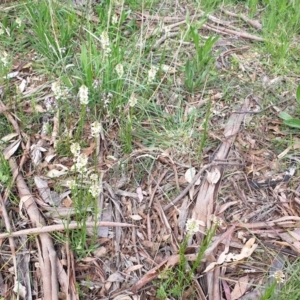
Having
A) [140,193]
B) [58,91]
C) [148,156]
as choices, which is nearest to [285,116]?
[148,156]

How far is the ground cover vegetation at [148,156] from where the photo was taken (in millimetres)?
1628

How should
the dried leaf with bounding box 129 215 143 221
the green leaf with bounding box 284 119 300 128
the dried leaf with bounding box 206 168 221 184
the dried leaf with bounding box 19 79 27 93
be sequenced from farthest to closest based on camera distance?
the dried leaf with bounding box 19 79 27 93 < the green leaf with bounding box 284 119 300 128 < the dried leaf with bounding box 206 168 221 184 < the dried leaf with bounding box 129 215 143 221

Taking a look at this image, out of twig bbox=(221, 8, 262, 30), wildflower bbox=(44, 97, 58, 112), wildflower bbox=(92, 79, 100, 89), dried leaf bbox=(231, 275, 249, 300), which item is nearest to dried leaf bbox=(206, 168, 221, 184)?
dried leaf bbox=(231, 275, 249, 300)

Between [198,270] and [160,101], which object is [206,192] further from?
[160,101]

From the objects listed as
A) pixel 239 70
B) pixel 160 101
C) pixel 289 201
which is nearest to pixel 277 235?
pixel 289 201

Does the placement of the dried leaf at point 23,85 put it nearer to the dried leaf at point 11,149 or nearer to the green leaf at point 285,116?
the dried leaf at point 11,149

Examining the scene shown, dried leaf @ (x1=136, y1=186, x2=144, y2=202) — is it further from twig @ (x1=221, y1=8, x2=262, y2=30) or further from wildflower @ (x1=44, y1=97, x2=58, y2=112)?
twig @ (x1=221, y1=8, x2=262, y2=30)

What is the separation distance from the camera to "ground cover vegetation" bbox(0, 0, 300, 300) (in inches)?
64.1

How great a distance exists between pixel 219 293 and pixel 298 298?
280 millimetres

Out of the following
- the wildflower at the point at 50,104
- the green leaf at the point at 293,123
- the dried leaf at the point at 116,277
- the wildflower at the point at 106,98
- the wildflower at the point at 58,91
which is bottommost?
the dried leaf at the point at 116,277

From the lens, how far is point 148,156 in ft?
6.52

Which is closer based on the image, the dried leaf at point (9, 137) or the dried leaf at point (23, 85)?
the dried leaf at point (9, 137)

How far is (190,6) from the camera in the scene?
9.37ft

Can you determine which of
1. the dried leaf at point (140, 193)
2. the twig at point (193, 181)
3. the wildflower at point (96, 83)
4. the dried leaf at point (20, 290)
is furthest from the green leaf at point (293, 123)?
the dried leaf at point (20, 290)
